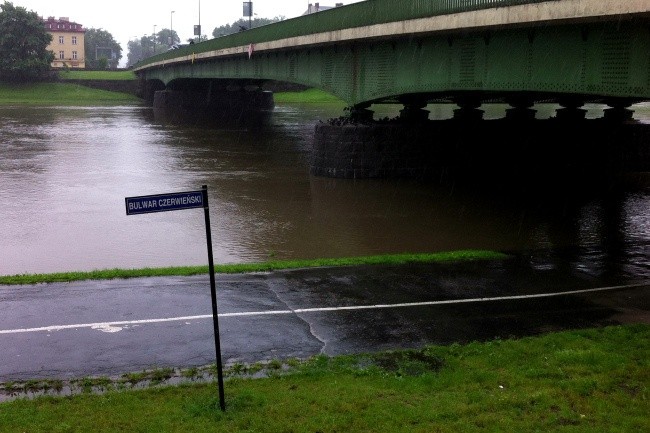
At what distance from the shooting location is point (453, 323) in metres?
9.66

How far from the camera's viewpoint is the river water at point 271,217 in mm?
15406

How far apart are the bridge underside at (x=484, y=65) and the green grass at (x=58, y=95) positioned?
48.4 meters

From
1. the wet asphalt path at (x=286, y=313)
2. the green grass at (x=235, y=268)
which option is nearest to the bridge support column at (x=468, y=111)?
the green grass at (x=235, y=268)

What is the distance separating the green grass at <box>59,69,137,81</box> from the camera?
8962cm

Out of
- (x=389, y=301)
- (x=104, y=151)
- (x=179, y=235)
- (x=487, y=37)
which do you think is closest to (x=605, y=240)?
(x=487, y=37)

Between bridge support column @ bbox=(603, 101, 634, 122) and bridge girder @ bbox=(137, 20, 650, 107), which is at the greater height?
bridge girder @ bbox=(137, 20, 650, 107)

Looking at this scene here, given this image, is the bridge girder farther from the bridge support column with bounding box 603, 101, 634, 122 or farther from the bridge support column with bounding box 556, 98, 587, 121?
the bridge support column with bounding box 603, 101, 634, 122

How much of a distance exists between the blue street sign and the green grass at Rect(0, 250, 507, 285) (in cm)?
552

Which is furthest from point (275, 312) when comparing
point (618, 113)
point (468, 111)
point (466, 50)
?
point (618, 113)

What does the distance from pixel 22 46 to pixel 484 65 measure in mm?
81479

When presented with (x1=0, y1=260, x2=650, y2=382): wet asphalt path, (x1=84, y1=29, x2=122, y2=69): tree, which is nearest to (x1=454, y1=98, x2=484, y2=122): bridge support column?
(x1=0, y1=260, x2=650, y2=382): wet asphalt path

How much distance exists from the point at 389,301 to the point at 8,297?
17.2ft

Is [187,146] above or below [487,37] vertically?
below

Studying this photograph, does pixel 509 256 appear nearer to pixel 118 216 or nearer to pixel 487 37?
pixel 487 37
